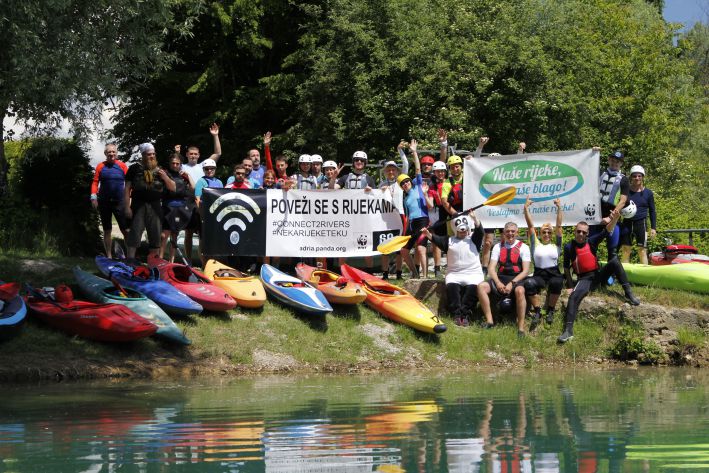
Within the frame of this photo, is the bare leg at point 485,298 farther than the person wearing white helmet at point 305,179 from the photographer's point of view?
No

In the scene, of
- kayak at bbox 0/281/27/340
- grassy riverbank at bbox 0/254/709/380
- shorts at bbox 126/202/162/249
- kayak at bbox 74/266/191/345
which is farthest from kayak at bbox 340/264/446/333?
kayak at bbox 0/281/27/340

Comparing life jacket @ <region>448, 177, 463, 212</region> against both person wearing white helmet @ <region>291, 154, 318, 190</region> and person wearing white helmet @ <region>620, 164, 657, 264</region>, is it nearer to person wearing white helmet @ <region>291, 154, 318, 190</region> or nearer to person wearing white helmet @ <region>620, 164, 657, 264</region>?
person wearing white helmet @ <region>291, 154, 318, 190</region>

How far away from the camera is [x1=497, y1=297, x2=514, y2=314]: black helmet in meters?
16.4

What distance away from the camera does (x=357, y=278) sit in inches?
664

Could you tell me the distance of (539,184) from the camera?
56.4ft

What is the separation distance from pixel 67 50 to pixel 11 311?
3.80 m

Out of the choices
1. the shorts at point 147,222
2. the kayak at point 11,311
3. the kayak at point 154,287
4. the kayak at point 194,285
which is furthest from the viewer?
the shorts at point 147,222

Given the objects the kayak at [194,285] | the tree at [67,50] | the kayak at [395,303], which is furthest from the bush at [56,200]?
the kayak at [395,303]

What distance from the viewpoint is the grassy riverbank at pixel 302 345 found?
14.2m

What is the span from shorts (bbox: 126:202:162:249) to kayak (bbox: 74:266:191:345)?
798mm

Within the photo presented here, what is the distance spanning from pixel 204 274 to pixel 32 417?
18.1 feet

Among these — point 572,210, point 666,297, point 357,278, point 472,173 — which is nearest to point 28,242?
point 357,278

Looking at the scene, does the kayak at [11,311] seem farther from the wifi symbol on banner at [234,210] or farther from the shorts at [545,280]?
the shorts at [545,280]

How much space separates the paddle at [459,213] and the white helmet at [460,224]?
15 centimetres
